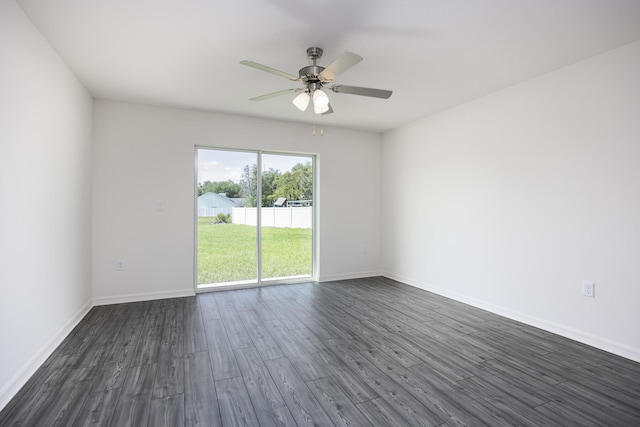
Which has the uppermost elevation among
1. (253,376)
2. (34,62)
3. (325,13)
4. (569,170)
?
(325,13)

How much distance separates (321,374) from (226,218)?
288cm

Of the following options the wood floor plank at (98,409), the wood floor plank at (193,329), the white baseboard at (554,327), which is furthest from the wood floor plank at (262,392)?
the white baseboard at (554,327)

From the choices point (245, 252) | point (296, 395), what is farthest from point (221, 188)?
point (296, 395)

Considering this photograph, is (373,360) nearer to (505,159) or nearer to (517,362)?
(517,362)

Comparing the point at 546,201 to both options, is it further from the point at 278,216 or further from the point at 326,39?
the point at 278,216

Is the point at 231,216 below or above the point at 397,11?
below

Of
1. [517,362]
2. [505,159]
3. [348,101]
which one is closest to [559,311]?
[517,362]

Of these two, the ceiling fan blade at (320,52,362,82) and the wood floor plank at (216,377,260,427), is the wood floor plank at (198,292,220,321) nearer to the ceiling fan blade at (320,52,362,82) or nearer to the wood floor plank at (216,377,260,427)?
the wood floor plank at (216,377,260,427)

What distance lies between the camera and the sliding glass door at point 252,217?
446cm

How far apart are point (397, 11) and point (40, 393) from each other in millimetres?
3404

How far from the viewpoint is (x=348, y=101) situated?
3.85m

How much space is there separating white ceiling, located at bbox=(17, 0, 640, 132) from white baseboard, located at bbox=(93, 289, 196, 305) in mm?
2448

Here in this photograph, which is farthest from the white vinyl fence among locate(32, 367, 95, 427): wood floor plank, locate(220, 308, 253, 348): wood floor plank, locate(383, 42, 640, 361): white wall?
locate(32, 367, 95, 427): wood floor plank

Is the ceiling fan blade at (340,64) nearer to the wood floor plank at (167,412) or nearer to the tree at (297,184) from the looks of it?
the wood floor plank at (167,412)
